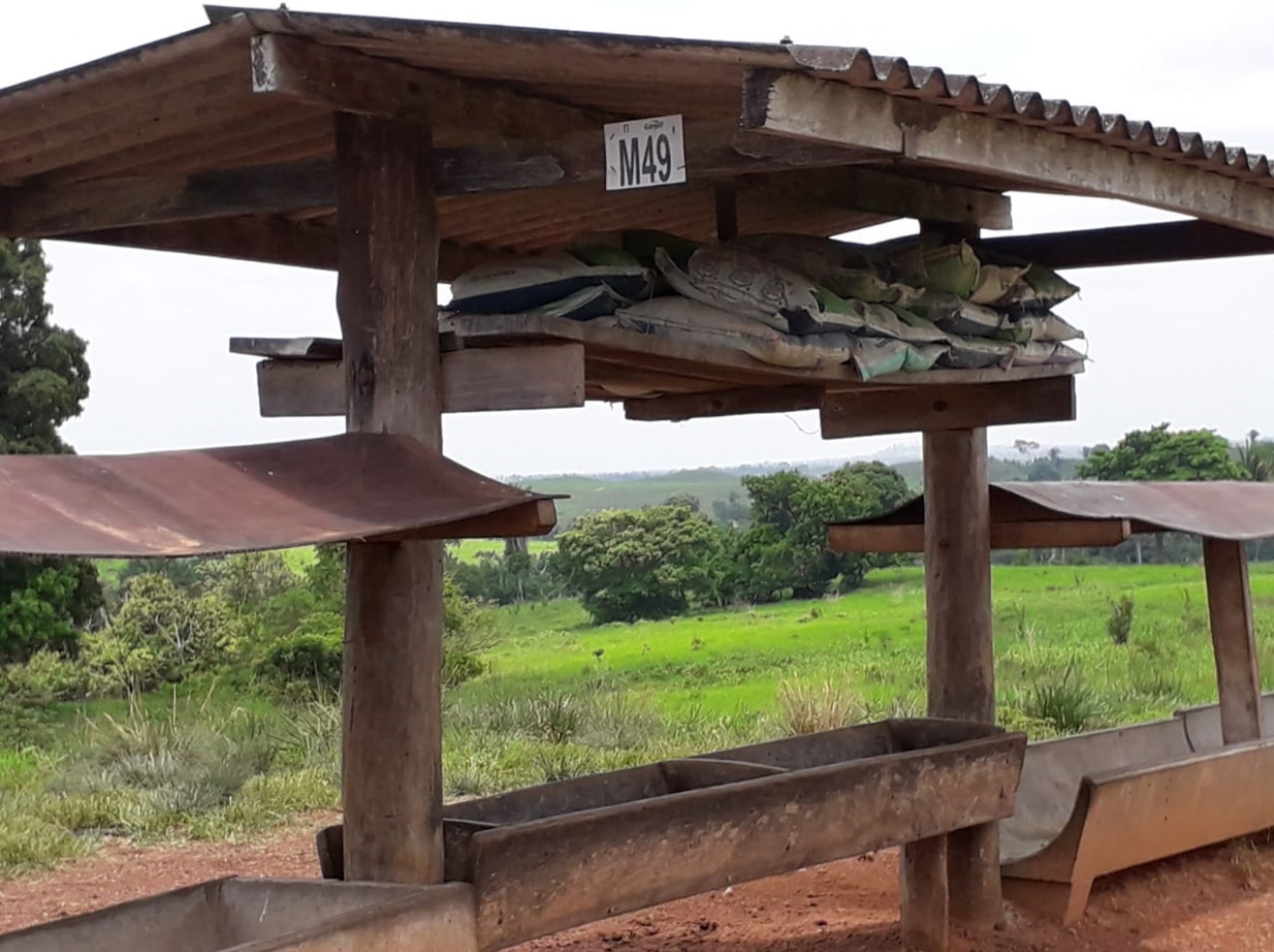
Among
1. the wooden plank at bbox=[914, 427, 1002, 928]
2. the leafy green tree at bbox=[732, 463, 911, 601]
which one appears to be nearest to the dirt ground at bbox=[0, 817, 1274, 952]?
the wooden plank at bbox=[914, 427, 1002, 928]

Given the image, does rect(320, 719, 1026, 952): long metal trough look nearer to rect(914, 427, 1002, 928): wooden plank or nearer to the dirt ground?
rect(914, 427, 1002, 928): wooden plank

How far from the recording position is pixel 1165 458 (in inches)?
1236

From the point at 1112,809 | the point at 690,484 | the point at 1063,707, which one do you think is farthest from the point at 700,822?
the point at 690,484

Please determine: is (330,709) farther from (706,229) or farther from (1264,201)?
(1264,201)

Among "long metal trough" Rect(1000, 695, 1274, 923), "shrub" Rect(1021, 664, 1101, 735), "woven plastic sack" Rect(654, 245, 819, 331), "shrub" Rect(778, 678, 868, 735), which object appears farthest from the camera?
"shrub" Rect(1021, 664, 1101, 735)

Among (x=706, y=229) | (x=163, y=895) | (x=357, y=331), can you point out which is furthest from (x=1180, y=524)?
(x=163, y=895)

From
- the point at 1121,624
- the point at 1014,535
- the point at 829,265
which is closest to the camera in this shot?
the point at 829,265

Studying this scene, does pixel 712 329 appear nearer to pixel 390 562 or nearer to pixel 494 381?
pixel 494 381

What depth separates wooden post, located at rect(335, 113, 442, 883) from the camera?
410cm

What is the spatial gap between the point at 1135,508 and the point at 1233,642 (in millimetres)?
1361

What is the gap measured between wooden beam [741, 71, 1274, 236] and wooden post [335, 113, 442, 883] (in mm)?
1100

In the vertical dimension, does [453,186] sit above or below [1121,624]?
above

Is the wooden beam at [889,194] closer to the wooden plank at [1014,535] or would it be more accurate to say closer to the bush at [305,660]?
the wooden plank at [1014,535]

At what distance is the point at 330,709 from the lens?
38.4 feet
